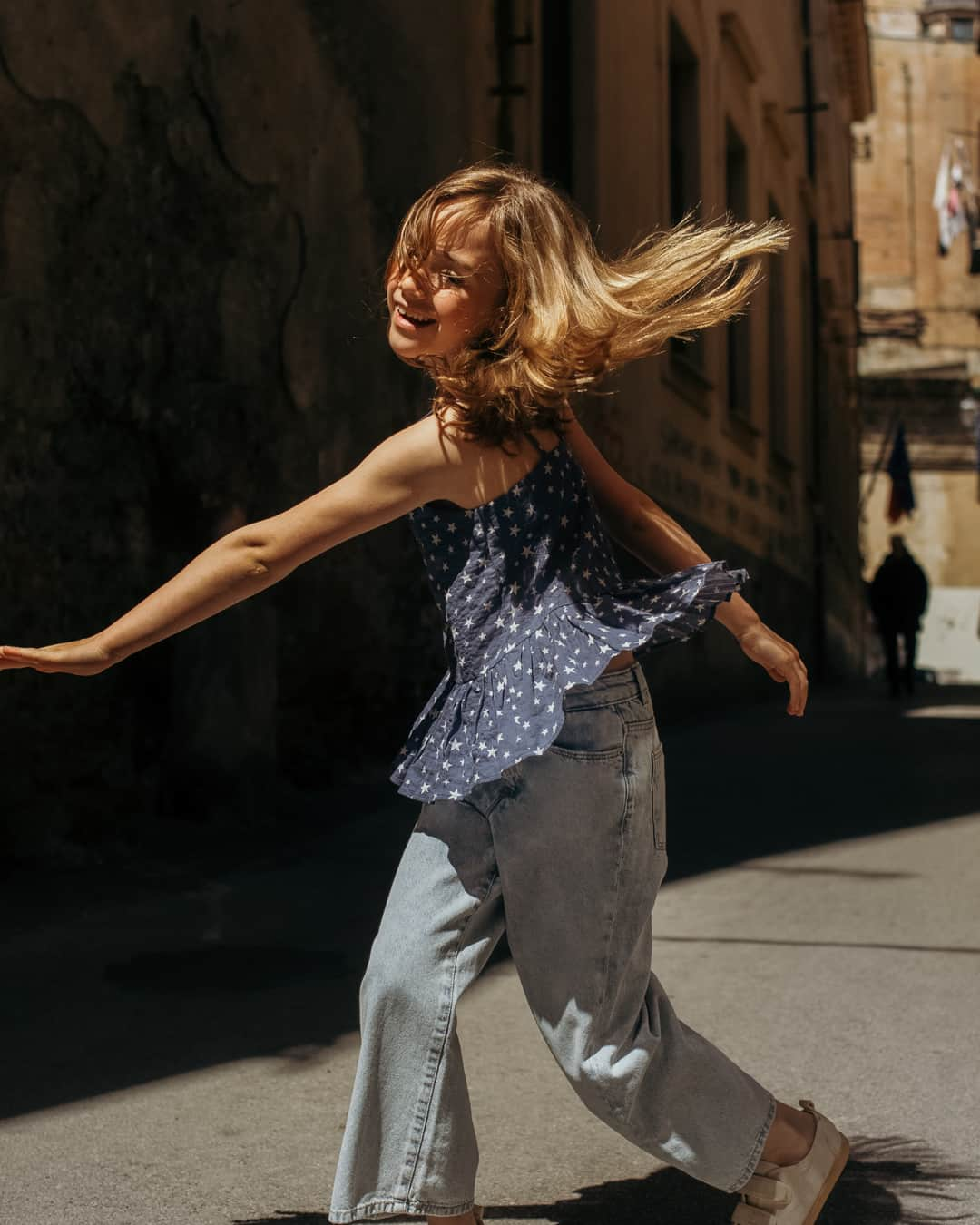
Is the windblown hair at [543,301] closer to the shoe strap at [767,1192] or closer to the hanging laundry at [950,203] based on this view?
the shoe strap at [767,1192]

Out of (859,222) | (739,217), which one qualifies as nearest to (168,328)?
(739,217)

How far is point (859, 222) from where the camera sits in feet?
154

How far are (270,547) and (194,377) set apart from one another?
486 cm

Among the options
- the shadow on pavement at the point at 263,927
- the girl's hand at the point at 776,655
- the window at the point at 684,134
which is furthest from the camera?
the window at the point at 684,134

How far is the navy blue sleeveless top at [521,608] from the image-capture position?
2.54 metres

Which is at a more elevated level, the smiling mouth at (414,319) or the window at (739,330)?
the window at (739,330)

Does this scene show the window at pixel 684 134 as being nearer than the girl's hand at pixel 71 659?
No

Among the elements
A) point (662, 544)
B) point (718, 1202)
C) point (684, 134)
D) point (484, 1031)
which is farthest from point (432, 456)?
point (684, 134)

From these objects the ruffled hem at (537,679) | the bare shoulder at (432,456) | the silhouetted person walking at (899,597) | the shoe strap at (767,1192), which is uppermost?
the bare shoulder at (432,456)

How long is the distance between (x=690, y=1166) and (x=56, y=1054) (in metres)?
1.97

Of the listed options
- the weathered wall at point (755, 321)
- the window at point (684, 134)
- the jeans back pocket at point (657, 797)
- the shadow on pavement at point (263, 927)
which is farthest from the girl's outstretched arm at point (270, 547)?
the window at point (684, 134)

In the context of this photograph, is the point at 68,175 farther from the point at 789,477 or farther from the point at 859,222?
the point at 859,222

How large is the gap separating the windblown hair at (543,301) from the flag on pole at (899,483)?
3105 centimetres

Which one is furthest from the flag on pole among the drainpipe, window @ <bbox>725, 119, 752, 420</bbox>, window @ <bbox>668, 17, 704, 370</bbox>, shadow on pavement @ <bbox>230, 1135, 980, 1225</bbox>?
shadow on pavement @ <bbox>230, 1135, 980, 1225</bbox>
